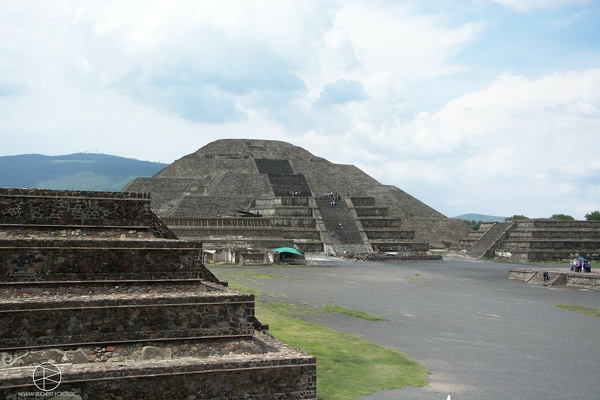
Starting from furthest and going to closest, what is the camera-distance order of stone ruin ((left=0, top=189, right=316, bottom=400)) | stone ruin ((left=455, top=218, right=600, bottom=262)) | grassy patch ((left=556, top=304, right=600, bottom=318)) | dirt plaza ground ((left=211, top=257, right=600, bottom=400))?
stone ruin ((left=455, top=218, right=600, bottom=262)) → grassy patch ((left=556, top=304, right=600, bottom=318)) → dirt plaza ground ((left=211, top=257, right=600, bottom=400)) → stone ruin ((left=0, top=189, right=316, bottom=400))

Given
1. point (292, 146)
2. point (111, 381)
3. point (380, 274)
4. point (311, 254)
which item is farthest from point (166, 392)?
point (292, 146)

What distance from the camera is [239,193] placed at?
198 ft

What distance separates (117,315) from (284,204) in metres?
42.3

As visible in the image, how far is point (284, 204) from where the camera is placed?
174 ft

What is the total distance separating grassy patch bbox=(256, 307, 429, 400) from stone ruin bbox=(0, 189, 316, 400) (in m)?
1.03

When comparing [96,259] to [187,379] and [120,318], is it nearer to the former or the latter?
[120,318]

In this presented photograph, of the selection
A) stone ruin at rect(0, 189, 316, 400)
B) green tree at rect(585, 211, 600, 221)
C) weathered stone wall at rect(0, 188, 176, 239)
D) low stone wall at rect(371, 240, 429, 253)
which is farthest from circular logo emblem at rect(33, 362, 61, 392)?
green tree at rect(585, 211, 600, 221)

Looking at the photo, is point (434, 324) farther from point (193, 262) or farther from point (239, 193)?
point (239, 193)

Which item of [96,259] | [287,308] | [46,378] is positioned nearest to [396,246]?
[287,308]

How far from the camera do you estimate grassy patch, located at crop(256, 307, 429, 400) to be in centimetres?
1141

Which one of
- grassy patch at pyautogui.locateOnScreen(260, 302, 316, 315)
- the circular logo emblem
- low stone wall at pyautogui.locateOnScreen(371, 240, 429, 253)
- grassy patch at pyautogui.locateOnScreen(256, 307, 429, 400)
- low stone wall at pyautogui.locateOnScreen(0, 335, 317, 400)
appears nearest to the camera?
the circular logo emblem

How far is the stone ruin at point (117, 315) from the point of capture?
964cm

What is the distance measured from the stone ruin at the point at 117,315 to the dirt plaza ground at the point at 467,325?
2202mm

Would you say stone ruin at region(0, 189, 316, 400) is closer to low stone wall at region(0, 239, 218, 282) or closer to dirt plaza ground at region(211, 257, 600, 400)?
low stone wall at region(0, 239, 218, 282)
